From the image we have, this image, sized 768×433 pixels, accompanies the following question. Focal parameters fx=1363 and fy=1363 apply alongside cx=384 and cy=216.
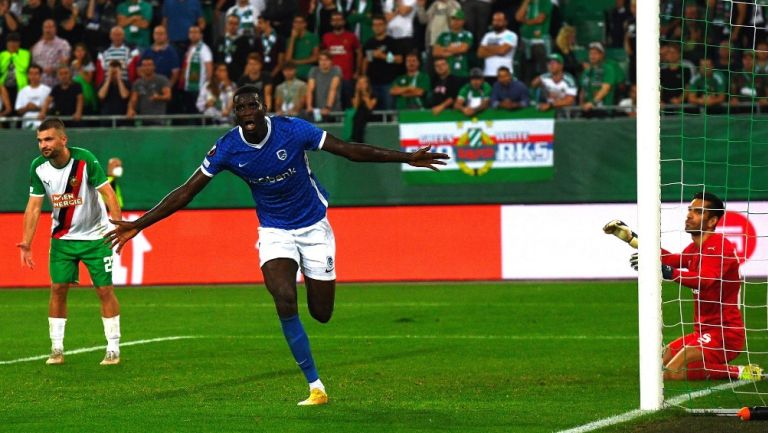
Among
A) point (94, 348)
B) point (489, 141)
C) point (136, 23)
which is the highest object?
point (136, 23)

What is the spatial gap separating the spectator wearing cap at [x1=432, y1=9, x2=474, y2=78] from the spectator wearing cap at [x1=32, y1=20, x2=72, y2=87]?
258 inches

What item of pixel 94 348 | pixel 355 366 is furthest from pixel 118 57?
pixel 355 366

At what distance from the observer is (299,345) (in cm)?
962

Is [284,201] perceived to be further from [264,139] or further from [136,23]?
[136,23]

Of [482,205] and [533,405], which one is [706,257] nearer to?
[533,405]

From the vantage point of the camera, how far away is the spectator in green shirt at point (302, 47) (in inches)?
926

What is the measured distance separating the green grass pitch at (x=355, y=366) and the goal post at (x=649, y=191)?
0.51 m

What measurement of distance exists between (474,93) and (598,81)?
6.87 feet

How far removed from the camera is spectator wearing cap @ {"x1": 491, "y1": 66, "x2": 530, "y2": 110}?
21500 millimetres

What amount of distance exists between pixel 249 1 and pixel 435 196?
5404 mm

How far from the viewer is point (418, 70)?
22.7 metres

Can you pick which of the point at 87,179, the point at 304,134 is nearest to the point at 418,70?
the point at 87,179

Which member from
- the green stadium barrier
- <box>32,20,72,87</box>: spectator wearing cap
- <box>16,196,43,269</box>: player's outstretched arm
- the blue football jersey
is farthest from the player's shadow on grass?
<box>32,20,72,87</box>: spectator wearing cap

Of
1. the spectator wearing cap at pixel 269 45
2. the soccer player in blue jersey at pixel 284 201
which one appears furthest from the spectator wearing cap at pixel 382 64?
the soccer player in blue jersey at pixel 284 201
